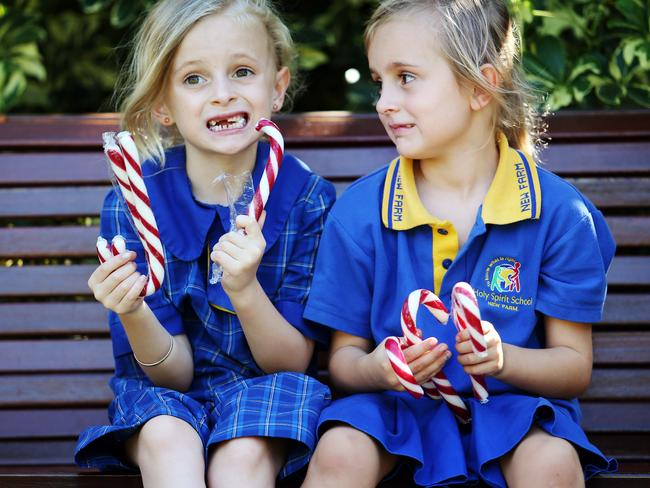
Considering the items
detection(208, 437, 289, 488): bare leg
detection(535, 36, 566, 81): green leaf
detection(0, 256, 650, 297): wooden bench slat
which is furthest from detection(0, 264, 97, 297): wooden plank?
detection(535, 36, 566, 81): green leaf

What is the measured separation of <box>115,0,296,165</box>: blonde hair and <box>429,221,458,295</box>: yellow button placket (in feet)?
2.45

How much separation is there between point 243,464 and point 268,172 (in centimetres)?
72

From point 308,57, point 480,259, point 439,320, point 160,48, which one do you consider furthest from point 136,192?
point 308,57

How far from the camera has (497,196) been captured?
2.83 meters

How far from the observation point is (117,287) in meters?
2.63

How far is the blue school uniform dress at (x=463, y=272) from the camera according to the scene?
2646mm

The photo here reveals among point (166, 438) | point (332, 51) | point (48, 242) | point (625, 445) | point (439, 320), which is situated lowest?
point (625, 445)

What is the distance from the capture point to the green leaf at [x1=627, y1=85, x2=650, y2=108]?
370 centimetres

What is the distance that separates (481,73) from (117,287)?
1.09 m

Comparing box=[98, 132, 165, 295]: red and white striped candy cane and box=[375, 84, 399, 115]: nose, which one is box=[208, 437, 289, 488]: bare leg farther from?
box=[375, 84, 399, 115]: nose

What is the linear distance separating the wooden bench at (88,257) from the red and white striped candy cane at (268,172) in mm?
746

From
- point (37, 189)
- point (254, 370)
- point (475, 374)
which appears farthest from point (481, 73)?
point (37, 189)

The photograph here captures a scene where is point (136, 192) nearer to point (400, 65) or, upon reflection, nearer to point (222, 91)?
point (222, 91)

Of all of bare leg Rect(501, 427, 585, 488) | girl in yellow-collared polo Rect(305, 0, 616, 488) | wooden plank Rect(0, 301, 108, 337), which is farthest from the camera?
wooden plank Rect(0, 301, 108, 337)
